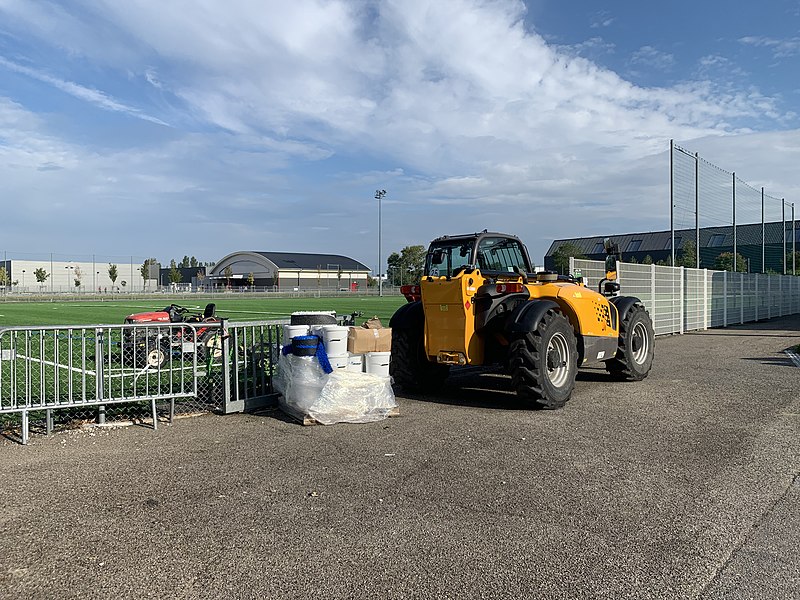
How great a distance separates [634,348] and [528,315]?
3.64 m

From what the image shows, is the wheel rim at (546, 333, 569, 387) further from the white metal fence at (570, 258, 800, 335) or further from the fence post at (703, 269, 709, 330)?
the fence post at (703, 269, 709, 330)

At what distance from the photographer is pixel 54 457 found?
573 cm

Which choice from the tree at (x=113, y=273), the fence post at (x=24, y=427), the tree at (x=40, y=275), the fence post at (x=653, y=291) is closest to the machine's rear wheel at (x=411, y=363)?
the fence post at (x=24, y=427)

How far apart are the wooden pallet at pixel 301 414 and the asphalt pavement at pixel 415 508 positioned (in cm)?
9

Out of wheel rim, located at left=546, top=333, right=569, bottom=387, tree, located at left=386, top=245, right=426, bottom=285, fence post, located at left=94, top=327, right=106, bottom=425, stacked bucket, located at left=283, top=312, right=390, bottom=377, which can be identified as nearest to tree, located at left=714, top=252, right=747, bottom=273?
wheel rim, located at left=546, top=333, right=569, bottom=387

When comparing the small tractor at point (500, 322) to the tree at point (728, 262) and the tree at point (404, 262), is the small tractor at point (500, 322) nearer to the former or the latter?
the tree at point (728, 262)

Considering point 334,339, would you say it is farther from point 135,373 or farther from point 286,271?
point 286,271

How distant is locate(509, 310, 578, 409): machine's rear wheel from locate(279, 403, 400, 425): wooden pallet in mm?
1447

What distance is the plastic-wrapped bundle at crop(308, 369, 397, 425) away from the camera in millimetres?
6887

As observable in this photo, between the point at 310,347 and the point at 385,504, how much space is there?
2.89m

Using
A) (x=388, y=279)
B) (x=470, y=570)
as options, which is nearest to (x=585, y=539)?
(x=470, y=570)

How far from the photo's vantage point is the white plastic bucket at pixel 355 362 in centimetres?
743

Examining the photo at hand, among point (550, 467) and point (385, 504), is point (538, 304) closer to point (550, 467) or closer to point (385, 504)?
point (550, 467)

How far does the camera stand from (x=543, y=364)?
7.52 meters
